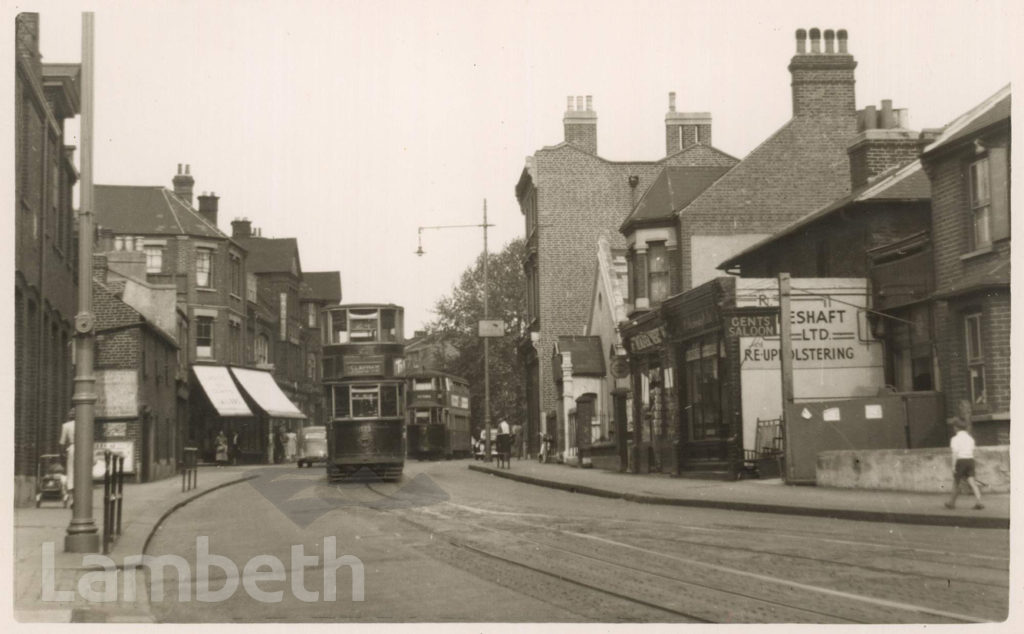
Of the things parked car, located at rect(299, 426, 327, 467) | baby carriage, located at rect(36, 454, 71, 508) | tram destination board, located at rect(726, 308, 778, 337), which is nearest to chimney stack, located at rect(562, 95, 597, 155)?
parked car, located at rect(299, 426, 327, 467)

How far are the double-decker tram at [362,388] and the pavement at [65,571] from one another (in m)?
9.07

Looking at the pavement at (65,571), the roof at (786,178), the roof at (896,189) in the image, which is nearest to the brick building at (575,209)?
the roof at (786,178)

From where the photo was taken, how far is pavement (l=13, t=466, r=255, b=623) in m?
9.45

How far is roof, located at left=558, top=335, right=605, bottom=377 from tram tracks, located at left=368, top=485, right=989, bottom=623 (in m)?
28.5

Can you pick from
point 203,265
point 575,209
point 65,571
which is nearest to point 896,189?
point 65,571

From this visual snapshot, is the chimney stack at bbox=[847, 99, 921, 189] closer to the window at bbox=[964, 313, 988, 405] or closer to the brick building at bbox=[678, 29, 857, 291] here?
the brick building at bbox=[678, 29, 857, 291]

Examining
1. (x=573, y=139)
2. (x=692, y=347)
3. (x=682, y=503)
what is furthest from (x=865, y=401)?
(x=573, y=139)

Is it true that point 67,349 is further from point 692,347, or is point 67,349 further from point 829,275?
point 829,275

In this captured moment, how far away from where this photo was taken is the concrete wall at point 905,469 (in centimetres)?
1836

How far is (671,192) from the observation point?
1567 inches

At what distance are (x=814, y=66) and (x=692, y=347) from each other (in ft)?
36.2

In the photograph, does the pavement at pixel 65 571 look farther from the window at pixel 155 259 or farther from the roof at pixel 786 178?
the window at pixel 155 259

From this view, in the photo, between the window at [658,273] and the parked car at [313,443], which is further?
the parked car at [313,443]

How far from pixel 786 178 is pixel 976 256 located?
1670cm
